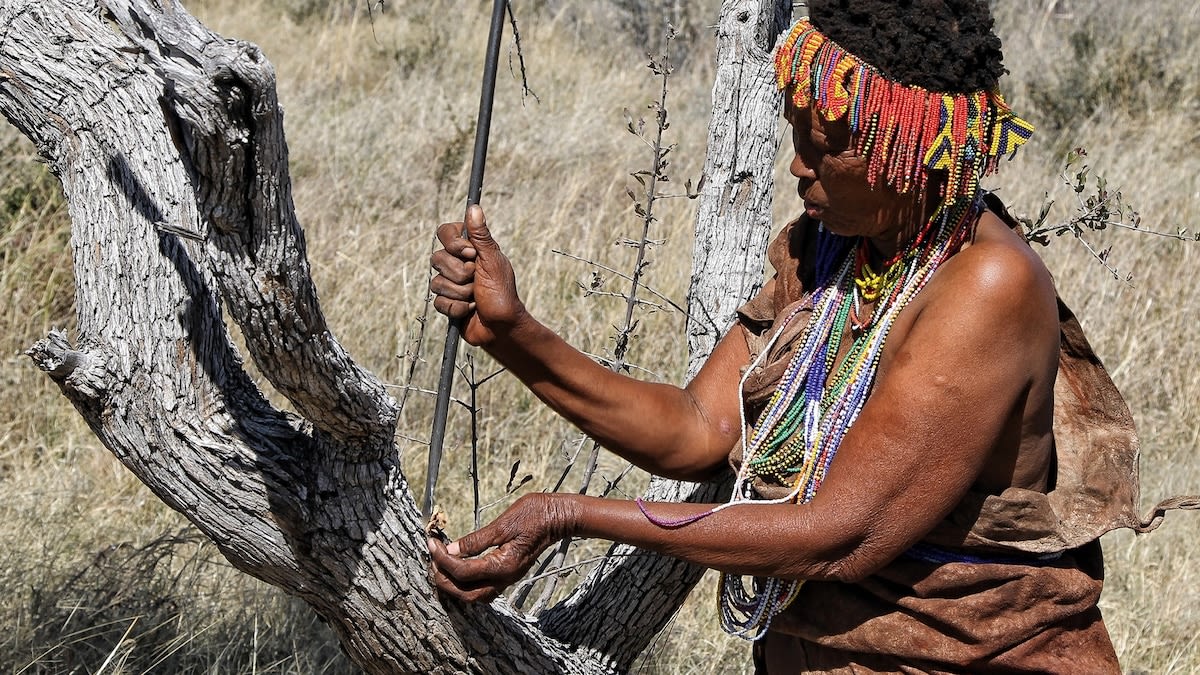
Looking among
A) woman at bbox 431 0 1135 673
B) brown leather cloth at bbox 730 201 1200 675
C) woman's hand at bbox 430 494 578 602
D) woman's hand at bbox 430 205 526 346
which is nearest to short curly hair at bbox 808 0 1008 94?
woman at bbox 431 0 1135 673

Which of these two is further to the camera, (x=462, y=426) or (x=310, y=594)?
(x=462, y=426)

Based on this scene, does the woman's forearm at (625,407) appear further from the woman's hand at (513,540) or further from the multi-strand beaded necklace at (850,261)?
the woman's hand at (513,540)

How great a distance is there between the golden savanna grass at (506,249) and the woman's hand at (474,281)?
0.64 metres

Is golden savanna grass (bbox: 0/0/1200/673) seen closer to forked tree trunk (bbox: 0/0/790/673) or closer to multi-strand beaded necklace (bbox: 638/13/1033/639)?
forked tree trunk (bbox: 0/0/790/673)

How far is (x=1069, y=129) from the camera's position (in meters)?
7.39

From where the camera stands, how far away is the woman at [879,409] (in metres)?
1.88

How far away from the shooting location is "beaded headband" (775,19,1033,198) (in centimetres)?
189

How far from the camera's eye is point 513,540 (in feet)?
6.33

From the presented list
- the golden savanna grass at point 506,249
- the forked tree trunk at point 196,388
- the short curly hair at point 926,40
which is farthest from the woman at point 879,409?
the golden savanna grass at point 506,249

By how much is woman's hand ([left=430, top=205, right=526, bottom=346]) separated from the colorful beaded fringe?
45cm

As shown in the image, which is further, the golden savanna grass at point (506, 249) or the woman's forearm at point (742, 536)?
the golden savanna grass at point (506, 249)

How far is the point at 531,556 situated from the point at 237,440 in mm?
472

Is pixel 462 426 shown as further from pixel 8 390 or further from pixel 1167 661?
pixel 1167 661

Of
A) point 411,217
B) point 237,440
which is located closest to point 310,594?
point 237,440
